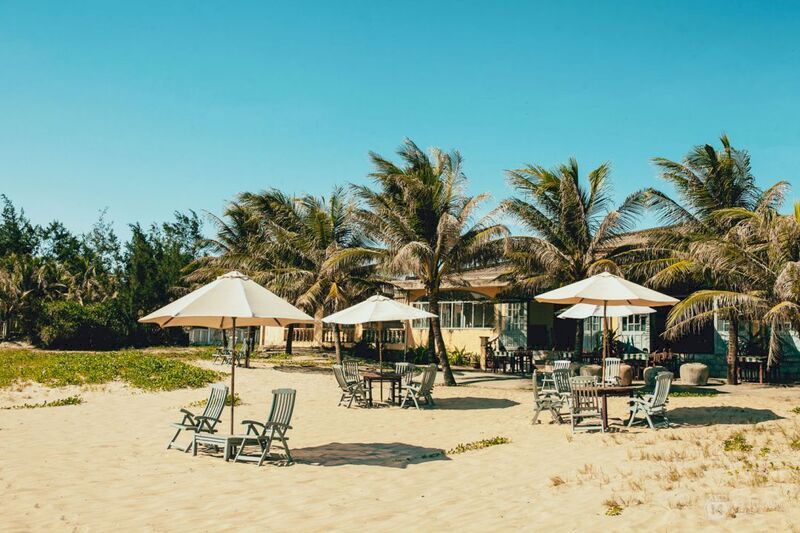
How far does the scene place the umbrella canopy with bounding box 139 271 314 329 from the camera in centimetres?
873

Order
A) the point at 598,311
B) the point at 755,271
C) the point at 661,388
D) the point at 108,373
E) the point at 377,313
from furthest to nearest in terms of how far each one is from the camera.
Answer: the point at 108,373
the point at 755,271
the point at 598,311
the point at 377,313
the point at 661,388

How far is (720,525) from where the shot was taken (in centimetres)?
554

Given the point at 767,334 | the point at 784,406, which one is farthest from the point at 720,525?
the point at 767,334

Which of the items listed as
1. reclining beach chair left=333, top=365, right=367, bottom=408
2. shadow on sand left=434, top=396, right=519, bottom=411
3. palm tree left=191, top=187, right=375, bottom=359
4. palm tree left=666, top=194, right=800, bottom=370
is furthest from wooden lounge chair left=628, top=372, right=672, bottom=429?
palm tree left=191, top=187, right=375, bottom=359

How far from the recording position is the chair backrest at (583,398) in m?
11.6

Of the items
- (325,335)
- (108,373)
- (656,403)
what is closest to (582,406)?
(656,403)

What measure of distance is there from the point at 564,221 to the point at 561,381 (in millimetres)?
9591

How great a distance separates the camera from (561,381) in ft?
40.2

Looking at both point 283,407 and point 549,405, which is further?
point 549,405

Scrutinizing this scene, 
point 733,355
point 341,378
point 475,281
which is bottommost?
point 341,378

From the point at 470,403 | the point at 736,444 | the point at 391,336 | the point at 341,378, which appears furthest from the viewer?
the point at 391,336

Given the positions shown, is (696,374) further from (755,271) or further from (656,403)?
(656,403)

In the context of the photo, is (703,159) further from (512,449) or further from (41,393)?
(41,393)

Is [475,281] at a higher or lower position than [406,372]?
higher
